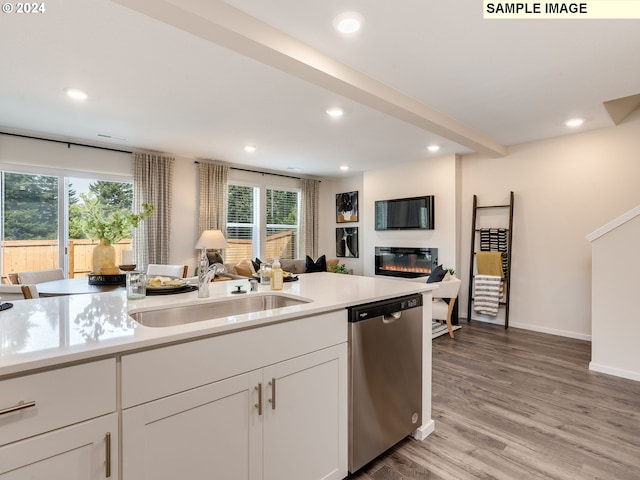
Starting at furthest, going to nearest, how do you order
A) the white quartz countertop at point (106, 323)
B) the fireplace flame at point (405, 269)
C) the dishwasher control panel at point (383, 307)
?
the fireplace flame at point (405, 269), the dishwasher control panel at point (383, 307), the white quartz countertop at point (106, 323)

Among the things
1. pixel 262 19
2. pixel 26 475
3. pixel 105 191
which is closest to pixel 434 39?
pixel 262 19

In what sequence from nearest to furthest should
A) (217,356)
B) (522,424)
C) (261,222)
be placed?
(217,356), (522,424), (261,222)

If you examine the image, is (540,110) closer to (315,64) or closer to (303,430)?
(315,64)

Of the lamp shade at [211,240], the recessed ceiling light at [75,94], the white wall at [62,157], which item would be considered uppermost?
the recessed ceiling light at [75,94]

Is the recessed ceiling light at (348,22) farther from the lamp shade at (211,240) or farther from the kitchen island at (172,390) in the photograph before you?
the lamp shade at (211,240)

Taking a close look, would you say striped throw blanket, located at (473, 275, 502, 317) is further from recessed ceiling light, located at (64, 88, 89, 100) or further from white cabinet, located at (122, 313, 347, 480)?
recessed ceiling light, located at (64, 88, 89, 100)

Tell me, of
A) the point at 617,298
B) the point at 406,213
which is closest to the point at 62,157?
the point at 406,213

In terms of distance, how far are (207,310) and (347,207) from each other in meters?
5.62

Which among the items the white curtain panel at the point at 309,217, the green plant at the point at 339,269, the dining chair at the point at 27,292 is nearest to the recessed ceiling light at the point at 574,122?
the green plant at the point at 339,269

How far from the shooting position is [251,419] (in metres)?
1.33

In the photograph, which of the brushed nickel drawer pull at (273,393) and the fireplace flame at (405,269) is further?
the fireplace flame at (405,269)

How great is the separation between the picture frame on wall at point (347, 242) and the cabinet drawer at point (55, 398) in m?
6.13

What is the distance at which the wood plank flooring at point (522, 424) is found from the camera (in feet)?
5.98

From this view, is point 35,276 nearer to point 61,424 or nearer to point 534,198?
point 61,424
